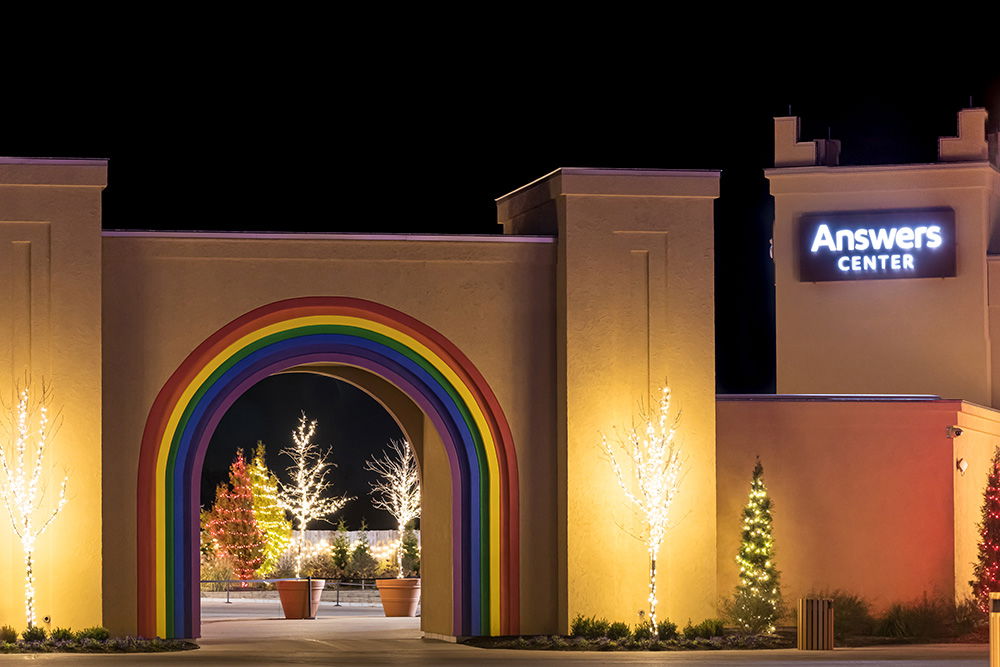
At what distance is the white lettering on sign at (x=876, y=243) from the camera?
3678 centimetres

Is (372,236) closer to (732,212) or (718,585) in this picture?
(718,585)

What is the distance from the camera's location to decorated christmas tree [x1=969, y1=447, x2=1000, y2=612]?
28797 millimetres

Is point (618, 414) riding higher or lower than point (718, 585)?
higher

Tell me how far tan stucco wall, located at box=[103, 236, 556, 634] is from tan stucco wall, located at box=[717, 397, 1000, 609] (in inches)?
122

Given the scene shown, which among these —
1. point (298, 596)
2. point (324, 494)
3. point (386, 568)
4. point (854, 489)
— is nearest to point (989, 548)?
point (854, 489)

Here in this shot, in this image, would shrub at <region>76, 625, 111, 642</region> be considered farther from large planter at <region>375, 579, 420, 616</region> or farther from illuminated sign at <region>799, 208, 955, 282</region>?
illuminated sign at <region>799, 208, 955, 282</region>

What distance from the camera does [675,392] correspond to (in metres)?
27.0

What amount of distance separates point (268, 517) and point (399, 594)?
56.1 feet

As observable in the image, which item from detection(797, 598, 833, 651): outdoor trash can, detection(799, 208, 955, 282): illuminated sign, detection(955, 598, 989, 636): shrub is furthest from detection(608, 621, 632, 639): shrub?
detection(799, 208, 955, 282): illuminated sign

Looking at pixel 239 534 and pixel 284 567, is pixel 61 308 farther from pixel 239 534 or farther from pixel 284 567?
pixel 284 567

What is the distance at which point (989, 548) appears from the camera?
29172 millimetres

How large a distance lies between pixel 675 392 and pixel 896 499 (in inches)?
167

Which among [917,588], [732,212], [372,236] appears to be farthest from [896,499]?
[732,212]

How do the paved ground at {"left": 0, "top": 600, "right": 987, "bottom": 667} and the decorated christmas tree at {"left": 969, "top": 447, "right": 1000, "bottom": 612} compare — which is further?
the decorated christmas tree at {"left": 969, "top": 447, "right": 1000, "bottom": 612}
